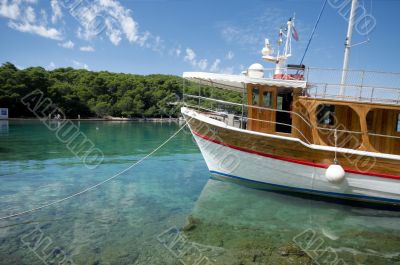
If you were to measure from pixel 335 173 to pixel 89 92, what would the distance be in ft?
195

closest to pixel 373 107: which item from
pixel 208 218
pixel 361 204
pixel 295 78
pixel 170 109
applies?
pixel 295 78

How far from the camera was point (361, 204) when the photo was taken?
30.1 ft

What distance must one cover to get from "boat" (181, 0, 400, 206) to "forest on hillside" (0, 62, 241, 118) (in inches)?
1444

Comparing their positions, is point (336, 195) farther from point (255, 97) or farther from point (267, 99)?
point (255, 97)

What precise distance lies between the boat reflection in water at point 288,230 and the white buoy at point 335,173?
105 centimetres

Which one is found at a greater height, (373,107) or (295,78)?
(295,78)

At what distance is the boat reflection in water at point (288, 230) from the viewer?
238 inches

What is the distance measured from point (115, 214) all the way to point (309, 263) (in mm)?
4858

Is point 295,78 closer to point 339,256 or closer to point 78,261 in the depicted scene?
point 339,256

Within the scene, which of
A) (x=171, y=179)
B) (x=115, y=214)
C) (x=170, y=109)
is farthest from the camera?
(x=170, y=109)

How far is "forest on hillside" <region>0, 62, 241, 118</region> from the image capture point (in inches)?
→ 1864

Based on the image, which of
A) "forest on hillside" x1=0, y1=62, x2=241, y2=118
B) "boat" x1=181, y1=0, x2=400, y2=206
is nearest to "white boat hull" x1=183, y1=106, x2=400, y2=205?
"boat" x1=181, y1=0, x2=400, y2=206

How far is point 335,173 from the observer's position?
8.23m

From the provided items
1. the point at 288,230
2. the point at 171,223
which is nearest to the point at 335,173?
the point at 288,230
